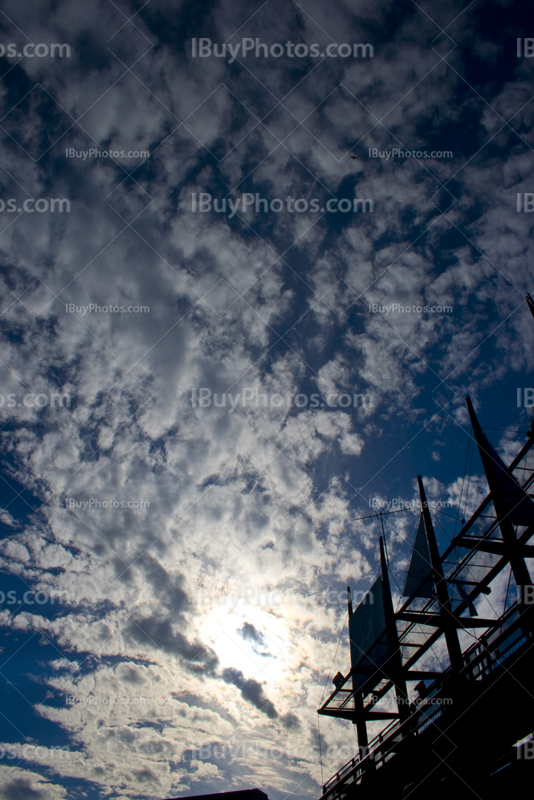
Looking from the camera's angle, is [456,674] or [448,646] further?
[448,646]

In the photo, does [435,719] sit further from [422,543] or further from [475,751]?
[422,543]

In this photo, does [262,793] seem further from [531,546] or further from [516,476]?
[516,476]

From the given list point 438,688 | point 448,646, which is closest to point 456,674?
point 438,688

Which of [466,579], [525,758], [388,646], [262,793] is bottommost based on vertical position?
[262,793]

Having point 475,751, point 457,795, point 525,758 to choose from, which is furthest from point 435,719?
point 525,758

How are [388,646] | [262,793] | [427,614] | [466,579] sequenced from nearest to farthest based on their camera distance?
1. [262,793]
2. [466,579]
3. [427,614]
4. [388,646]

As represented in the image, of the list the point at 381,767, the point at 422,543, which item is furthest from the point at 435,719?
the point at 422,543

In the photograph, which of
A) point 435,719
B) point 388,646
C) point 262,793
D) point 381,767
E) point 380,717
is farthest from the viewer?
point 380,717

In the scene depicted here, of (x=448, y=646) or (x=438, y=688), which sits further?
(x=448, y=646)

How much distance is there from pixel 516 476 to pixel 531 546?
273cm

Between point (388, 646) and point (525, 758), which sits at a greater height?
point (388, 646)

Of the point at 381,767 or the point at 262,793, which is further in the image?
the point at 262,793

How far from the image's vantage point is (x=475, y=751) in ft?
38.0

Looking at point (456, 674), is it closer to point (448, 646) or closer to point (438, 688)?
point (438, 688)
